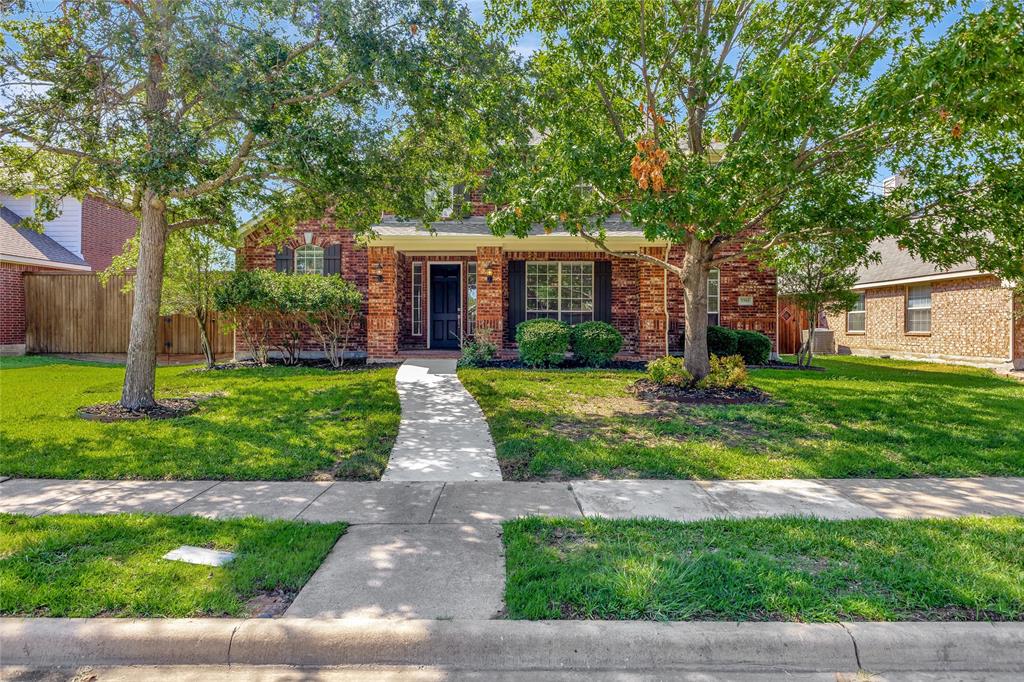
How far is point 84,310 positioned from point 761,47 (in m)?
18.0

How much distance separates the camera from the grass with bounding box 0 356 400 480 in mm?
5242

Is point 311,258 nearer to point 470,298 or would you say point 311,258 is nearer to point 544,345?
point 470,298

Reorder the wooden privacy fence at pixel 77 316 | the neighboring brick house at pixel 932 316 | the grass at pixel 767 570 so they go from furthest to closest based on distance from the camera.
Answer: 1. the wooden privacy fence at pixel 77 316
2. the neighboring brick house at pixel 932 316
3. the grass at pixel 767 570

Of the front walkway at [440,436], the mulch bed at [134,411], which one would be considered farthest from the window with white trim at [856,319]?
the mulch bed at [134,411]

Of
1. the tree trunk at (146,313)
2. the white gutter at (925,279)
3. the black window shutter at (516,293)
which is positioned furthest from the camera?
the white gutter at (925,279)

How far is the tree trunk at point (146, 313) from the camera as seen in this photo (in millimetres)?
7461

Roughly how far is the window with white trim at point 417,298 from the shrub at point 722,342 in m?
7.37

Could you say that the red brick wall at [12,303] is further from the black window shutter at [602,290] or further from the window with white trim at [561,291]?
the black window shutter at [602,290]

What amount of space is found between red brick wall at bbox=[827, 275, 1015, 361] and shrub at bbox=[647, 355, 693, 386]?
9.65 m

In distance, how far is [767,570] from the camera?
3156 mm

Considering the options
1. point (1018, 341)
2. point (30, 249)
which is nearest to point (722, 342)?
point (1018, 341)

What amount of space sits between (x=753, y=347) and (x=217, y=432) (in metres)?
11.6

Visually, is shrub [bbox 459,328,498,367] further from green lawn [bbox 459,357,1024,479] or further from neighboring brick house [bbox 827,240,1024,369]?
neighboring brick house [bbox 827,240,1024,369]

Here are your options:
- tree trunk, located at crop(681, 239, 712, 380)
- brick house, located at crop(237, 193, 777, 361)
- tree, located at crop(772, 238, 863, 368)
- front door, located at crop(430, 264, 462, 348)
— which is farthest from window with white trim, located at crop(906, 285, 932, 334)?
front door, located at crop(430, 264, 462, 348)
